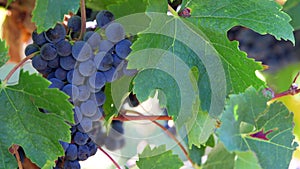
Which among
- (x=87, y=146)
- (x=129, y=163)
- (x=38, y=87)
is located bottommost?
(x=129, y=163)

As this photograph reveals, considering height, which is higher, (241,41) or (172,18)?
(172,18)

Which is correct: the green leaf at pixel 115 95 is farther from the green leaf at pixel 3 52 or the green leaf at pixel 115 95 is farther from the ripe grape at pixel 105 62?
the green leaf at pixel 3 52

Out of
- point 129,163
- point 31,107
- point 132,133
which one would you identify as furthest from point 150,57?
point 132,133

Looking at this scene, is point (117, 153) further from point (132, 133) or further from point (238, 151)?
point (238, 151)

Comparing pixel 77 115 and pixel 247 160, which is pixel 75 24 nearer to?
Result: pixel 77 115

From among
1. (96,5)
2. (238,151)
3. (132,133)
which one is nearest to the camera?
(238,151)

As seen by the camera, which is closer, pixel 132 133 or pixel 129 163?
pixel 129 163

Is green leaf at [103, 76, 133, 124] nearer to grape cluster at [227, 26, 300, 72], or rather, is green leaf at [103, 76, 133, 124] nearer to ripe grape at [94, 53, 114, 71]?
ripe grape at [94, 53, 114, 71]
